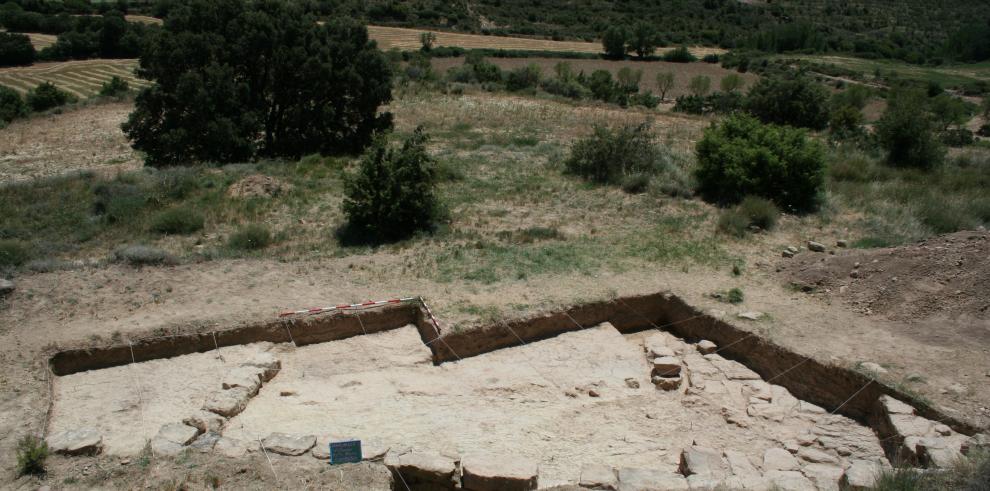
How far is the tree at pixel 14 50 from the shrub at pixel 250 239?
49.5 m

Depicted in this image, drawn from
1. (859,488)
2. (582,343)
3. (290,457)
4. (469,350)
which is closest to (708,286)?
(582,343)

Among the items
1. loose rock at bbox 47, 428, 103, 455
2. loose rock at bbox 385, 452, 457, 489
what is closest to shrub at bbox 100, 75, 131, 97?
loose rock at bbox 47, 428, 103, 455

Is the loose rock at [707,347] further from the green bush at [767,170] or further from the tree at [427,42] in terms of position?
the tree at [427,42]

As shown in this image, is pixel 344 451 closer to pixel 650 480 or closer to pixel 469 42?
pixel 650 480

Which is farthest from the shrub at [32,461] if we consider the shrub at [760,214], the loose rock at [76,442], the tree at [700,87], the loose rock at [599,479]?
the tree at [700,87]

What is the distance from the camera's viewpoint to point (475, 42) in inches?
2798

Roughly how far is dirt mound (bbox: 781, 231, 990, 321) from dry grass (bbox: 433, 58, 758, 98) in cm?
4051

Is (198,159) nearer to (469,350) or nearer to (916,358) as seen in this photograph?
(469,350)

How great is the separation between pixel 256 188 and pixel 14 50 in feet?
152

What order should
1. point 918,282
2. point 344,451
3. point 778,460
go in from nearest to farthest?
point 344,451 → point 778,460 → point 918,282

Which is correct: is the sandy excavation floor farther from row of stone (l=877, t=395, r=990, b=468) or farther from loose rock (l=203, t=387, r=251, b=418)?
row of stone (l=877, t=395, r=990, b=468)

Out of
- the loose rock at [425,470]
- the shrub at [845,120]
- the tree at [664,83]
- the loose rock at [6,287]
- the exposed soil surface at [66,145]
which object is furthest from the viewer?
the tree at [664,83]

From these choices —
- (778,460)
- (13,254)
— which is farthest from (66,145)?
(778,460)

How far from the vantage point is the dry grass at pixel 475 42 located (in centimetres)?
6738
